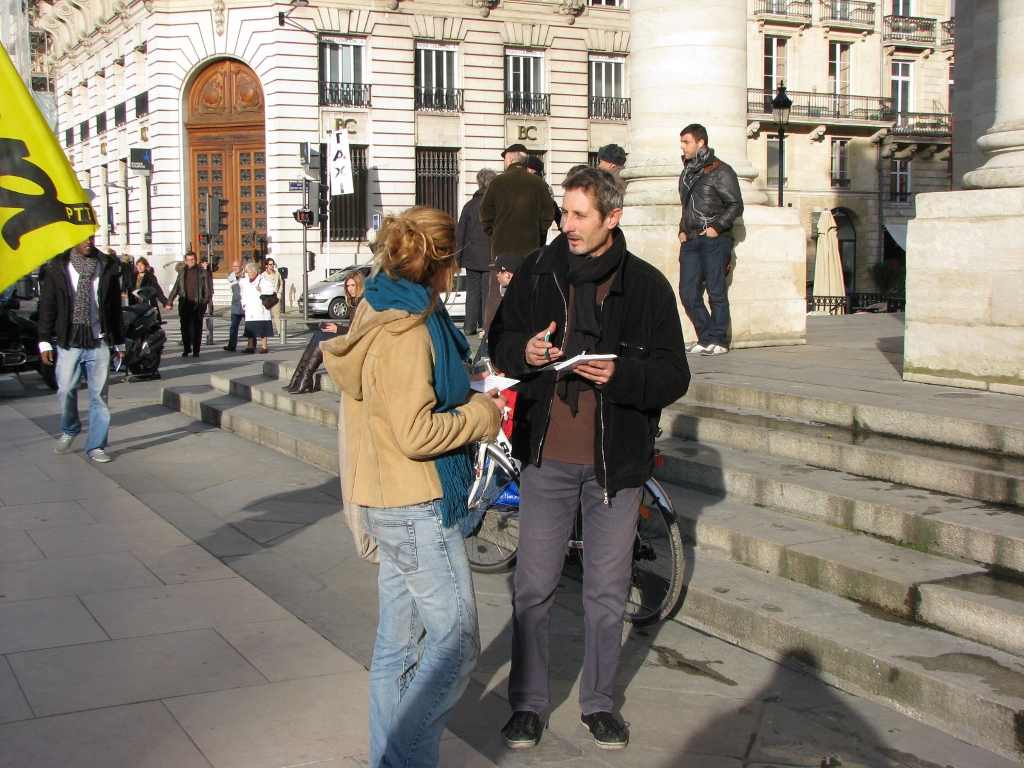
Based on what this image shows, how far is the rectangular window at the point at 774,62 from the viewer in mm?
44375

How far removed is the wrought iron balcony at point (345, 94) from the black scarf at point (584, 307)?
31.4 metres

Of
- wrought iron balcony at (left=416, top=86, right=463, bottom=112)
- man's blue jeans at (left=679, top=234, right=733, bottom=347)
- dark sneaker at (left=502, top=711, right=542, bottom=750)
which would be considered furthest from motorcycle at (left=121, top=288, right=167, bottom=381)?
wrought iron balcony at (left=416, top=86, right=463, bottom=112)

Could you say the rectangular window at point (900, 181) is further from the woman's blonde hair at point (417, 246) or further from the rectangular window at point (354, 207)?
the woman's blonde hair at point (417, 246)

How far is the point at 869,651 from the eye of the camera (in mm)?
4262

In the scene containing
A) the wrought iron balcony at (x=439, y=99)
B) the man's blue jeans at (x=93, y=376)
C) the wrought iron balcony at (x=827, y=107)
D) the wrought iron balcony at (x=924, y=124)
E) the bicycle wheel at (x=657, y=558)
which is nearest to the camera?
the bicycle wheel at (x=657, y=558)

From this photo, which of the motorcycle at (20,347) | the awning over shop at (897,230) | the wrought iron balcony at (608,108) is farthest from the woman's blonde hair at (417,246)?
the awning over shop at (897,230)

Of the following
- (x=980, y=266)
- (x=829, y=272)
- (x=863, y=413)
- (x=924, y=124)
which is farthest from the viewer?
(x=924, y=124)

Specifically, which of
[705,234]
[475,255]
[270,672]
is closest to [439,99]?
[475,255]

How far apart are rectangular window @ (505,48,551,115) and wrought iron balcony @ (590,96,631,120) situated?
184cm

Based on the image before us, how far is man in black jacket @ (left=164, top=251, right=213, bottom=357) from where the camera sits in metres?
18.6

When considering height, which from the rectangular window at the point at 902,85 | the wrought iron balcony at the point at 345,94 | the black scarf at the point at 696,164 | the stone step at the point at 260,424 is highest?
the rectangular window at the point at 902,85

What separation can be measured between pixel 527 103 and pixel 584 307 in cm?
3371

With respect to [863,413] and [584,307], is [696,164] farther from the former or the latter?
[584,307]

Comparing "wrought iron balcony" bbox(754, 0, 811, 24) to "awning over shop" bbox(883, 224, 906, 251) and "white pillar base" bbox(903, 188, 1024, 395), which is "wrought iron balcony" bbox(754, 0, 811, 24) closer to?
"awning over shop" bbox(883, 224, 906, 251)
